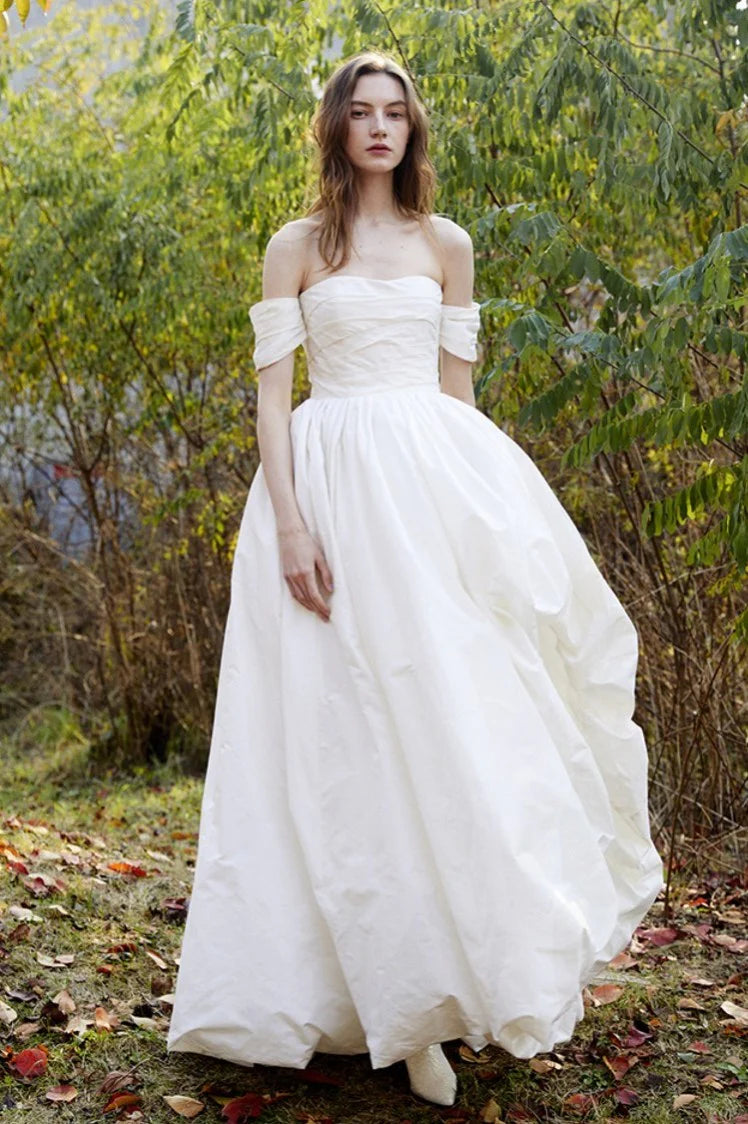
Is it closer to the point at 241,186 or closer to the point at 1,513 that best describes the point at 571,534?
the point at 241,186

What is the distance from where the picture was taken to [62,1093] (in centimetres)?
276

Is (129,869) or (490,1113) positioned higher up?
(490,1113)

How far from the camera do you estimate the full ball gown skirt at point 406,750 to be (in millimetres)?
2463

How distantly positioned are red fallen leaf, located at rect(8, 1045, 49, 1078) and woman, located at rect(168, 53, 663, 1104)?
0.37 meters

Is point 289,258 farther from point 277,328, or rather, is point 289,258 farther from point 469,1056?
point 469,1056

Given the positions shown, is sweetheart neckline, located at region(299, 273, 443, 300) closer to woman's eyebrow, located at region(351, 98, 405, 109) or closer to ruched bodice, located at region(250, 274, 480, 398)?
ruched bodice, located at region(250, 274, 480, 398)

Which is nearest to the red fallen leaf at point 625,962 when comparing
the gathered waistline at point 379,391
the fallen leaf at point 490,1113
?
the fallen leaf at point 490,1113

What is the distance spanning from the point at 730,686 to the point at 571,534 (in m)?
1.68

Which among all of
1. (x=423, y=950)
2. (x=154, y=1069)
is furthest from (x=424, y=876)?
(x=154, y=1069)

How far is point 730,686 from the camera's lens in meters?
4.37

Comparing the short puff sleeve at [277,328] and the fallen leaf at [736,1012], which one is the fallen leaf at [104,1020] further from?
the short puff sleeve at [277,328]

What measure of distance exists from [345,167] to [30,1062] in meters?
2.05

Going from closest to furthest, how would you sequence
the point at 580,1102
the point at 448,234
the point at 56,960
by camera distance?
the point at 580,1102
the point at 448,234
the point at 56,960

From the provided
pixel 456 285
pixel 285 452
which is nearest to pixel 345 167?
pixel 456 285
